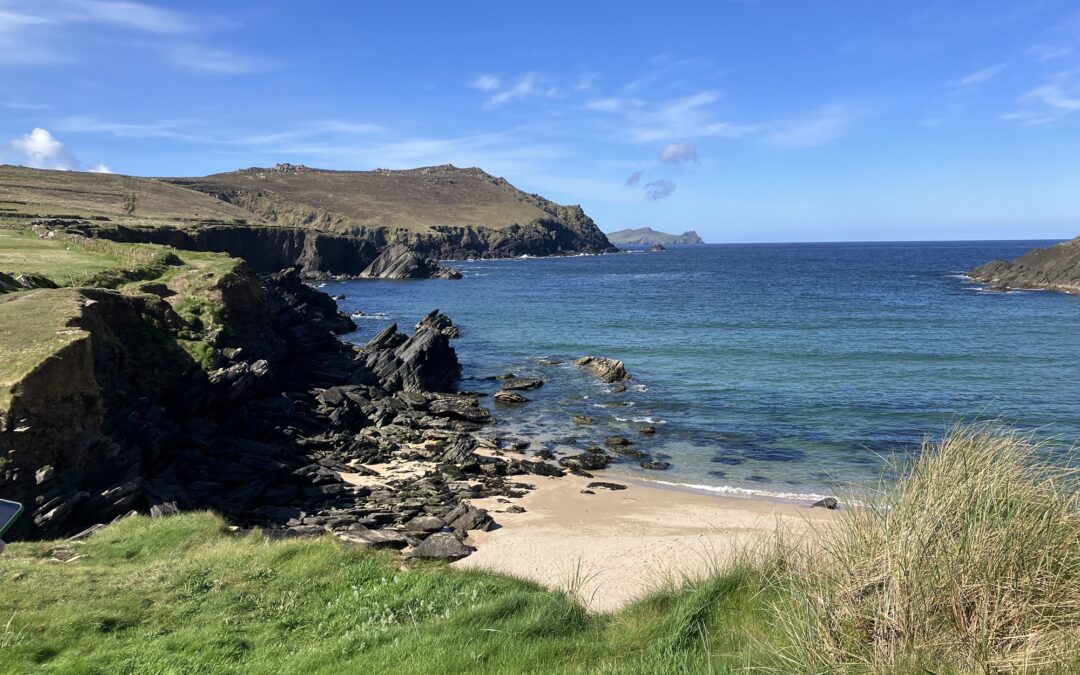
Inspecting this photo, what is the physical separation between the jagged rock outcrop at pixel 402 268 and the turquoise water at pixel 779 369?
38712 millimetres

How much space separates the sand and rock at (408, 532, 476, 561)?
1.06 ft

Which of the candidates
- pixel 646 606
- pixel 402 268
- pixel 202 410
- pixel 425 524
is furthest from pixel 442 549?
pixel 402 268

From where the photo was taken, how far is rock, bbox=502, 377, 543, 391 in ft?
123

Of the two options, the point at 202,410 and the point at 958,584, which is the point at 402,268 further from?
the point at 958,584

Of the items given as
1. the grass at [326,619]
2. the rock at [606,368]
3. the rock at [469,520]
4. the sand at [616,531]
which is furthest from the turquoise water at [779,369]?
the rock at [469,520]

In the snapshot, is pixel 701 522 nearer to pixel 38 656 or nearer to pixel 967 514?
pixel 967 514

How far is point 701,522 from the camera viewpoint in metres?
19.0

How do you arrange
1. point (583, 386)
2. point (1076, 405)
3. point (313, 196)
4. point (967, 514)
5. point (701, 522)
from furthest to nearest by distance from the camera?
point (313, 196), point (583, 386), point (1076, 405), point (701, 522), point (967, 514)

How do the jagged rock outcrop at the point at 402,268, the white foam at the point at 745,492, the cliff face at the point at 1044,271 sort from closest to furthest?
the white foam at the point at 745,492, the cliff face at the point at 1044,271, the jagged rock outcrop at the point at 402,268

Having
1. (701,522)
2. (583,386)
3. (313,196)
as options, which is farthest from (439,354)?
(313,196)

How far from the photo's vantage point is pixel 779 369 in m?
39.7

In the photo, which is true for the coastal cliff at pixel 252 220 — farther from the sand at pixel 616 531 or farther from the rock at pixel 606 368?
the sand at pixel 616 531

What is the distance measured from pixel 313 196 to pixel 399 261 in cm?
7477

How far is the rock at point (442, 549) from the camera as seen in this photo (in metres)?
15.6
